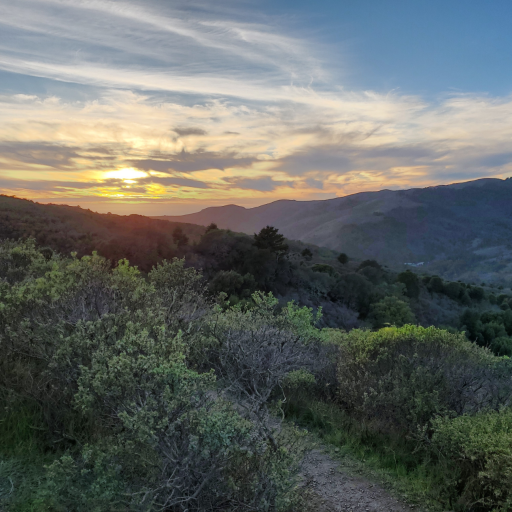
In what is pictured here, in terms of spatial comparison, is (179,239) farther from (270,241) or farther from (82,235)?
(270,241)

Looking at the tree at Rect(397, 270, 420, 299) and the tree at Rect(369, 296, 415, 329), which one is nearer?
the tree at Rect(369, 296, 415, 329)

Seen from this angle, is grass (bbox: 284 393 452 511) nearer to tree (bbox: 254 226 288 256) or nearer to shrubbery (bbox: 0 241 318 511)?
shrubbery (bbox: 0 241 318 511)

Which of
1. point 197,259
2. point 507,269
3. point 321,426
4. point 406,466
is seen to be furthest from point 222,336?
point 507,269

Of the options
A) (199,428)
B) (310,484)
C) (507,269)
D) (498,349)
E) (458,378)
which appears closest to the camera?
(199,428)

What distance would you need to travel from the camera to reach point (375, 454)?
684 cm

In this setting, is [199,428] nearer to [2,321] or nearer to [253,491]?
[253,491]

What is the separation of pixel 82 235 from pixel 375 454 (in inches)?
1494

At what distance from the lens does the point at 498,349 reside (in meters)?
30.5

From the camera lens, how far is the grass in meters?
5.75

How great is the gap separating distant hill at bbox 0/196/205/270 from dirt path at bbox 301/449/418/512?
2835cm

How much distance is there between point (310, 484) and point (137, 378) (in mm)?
3577

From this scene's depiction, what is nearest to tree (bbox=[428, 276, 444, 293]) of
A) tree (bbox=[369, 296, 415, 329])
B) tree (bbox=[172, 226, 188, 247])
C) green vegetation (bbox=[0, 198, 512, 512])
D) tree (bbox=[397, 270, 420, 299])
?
tree (bbox=[397, 270, 420, 299])

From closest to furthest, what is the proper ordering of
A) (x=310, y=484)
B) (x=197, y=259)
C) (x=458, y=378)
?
Result: (x=310, y=484)
(x=458, y=378)
(x=197, y=259)

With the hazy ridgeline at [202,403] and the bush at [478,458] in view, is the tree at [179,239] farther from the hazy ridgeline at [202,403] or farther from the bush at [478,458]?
the bush at [478,458]
